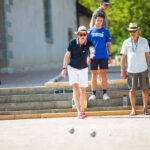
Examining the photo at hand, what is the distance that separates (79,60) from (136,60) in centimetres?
120

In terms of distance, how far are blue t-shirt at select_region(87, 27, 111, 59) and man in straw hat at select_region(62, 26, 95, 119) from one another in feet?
1.30

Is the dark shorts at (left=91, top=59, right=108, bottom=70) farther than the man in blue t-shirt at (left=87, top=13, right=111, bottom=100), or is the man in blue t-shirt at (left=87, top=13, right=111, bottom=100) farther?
the dark shorts at (left=91, top=59, right=108, bottom=70)

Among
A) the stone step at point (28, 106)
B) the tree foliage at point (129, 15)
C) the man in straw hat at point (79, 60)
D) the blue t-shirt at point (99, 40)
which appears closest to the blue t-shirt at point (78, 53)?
the man in straw hat at point (79, 60)

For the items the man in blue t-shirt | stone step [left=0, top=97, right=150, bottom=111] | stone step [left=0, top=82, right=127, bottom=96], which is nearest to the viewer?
the man in blue t-shirt

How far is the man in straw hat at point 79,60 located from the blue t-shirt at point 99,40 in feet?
1.30

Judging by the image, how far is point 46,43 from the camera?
842 inches

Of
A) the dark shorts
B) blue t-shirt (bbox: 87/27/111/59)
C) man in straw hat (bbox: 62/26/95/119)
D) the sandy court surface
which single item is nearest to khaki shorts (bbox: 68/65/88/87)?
man in straw hat (bbox: 62/26/95/119)

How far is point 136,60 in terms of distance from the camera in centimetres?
766

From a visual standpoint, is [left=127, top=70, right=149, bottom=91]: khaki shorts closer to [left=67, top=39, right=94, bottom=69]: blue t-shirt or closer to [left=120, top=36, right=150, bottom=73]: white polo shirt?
[left=120, top=36, right=150, bottom=73]: white polo shirt

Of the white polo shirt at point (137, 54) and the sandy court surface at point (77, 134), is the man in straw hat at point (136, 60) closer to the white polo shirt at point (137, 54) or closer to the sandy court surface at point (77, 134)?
the white polo shirt at point (137, 54)

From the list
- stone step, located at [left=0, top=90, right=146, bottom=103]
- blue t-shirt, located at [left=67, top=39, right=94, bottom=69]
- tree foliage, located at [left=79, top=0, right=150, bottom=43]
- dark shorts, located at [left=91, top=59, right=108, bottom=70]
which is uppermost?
tree foliage, located at [left=79, top=0, right=150, bottom=43]

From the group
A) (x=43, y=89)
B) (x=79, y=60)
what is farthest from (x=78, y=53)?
(x=43, y=89)

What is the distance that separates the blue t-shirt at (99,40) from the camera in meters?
7.98

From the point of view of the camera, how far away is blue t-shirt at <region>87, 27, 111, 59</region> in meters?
7.98
